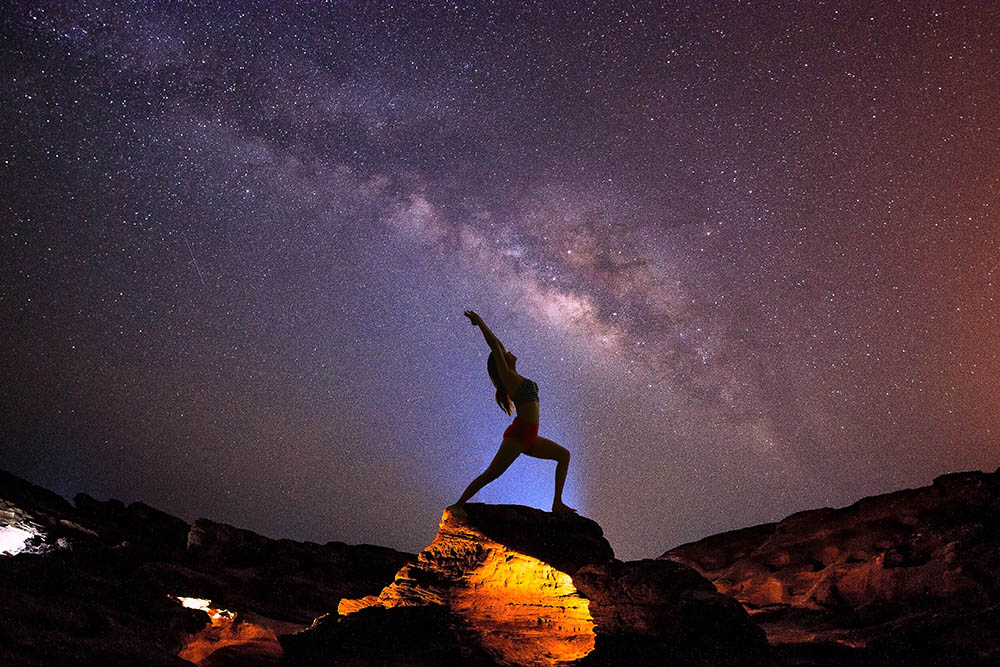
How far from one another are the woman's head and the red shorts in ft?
1.75

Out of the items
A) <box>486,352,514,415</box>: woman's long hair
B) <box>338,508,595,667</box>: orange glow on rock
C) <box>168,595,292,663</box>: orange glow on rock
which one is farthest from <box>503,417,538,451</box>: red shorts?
<box>168,595,292,663</box>: orange glow on rock

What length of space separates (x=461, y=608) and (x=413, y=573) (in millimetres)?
908

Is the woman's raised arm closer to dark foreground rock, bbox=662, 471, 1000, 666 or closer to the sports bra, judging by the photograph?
the sports bra

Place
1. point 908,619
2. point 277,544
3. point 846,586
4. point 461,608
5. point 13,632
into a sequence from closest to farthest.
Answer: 1. point 13,632
2. point 461,608
3. point 908,619
4. point 846,586
5. point 277,544

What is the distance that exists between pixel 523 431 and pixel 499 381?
1.02m

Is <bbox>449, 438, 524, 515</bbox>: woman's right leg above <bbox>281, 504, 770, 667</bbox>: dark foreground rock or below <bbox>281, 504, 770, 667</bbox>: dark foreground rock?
above

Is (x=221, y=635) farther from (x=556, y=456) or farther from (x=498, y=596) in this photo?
(x=556, y=456)

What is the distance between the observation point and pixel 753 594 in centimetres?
1426

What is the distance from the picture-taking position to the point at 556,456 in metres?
9.41

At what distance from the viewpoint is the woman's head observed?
31.5 ft

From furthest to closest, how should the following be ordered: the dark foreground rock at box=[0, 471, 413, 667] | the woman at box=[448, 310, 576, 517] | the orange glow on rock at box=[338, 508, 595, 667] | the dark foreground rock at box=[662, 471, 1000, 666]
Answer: the woman at box=[448, 310, 576, 517] → the dark foreground rock at box=[662, 471, 1000, 666] → the orange glow on rock at box=[338, 508, 595, 667] → the dark foreground rock at box=[0, 471, 413, 667]

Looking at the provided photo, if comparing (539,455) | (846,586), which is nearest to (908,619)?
(846,586)

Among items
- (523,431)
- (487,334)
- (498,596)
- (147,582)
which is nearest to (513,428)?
(523,431)

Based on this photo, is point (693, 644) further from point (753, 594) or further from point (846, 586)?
point (753, 594)
